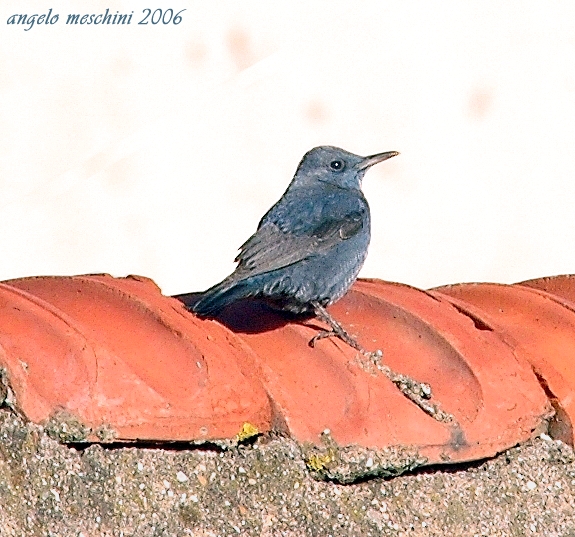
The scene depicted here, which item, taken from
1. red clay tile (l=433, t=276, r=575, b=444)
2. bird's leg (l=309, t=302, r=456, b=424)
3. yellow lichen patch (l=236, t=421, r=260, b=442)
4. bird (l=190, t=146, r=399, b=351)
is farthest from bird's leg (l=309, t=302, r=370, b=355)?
yellow lichen patch (l=236, t=421, r=260, b=442)

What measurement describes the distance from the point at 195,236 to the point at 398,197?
112 centimetres

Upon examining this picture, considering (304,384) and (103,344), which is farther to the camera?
(304,384)

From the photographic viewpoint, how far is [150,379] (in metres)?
3.00

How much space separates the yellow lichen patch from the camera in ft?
9.80

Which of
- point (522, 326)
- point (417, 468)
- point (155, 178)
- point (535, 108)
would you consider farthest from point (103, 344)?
point (535, 108)

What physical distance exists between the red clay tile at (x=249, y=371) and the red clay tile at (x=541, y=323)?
7 centimetres

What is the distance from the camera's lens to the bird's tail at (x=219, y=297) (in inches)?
145

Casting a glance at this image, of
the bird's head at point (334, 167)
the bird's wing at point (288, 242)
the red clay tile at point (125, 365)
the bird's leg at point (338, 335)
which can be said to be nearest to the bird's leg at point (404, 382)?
the bird's leg at point (338, 335)

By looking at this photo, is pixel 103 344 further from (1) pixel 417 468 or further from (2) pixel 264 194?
(2) pixel 264 194

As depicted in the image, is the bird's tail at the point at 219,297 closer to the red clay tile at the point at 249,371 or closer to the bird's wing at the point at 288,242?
the red clay tile at the point at 249,371

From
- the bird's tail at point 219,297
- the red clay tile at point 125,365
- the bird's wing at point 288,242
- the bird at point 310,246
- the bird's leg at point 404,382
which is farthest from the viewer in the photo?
the bird's wing at point 288,242

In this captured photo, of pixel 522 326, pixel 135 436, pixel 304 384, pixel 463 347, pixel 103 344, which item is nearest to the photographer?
pixel 135 436

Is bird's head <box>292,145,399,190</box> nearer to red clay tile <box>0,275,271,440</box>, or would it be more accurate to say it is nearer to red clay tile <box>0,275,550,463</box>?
red clay tile <box>0,275,550,463</box>

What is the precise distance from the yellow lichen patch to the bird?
1.00 m
